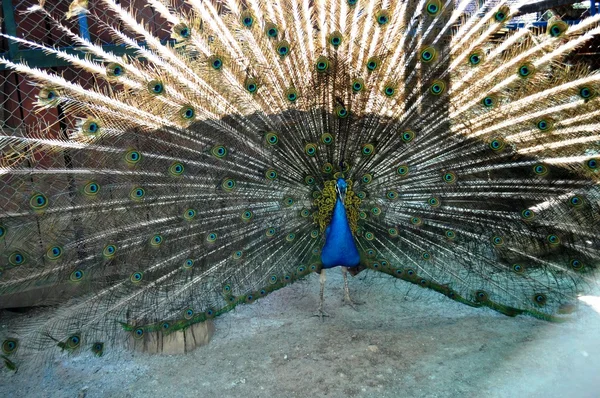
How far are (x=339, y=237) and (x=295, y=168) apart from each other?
0.57 m

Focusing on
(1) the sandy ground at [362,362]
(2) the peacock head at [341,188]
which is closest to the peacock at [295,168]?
(2) the peacock head at [341,188]

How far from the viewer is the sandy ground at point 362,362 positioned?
113 inches

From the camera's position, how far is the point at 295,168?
3318 mm

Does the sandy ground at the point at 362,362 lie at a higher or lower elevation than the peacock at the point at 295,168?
lower

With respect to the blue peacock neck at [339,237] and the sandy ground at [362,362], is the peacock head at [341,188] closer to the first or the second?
the blue peacock neck at [339,237]

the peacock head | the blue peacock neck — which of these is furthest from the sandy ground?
the peacock head

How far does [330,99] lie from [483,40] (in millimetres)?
1010

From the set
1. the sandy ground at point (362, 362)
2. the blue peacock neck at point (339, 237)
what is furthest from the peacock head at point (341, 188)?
the sandy ground at point (362, 362)

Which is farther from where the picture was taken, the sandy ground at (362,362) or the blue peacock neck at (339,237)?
the blue peacock neck at (339,237)

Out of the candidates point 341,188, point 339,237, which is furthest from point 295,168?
point 339,237

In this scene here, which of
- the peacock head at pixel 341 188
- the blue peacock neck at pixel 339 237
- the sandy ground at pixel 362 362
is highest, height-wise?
the peacock head at pixel 341 188

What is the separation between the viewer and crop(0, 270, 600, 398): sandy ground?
2863mm

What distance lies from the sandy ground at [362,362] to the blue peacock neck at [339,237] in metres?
0.61

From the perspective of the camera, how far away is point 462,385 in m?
2.83
